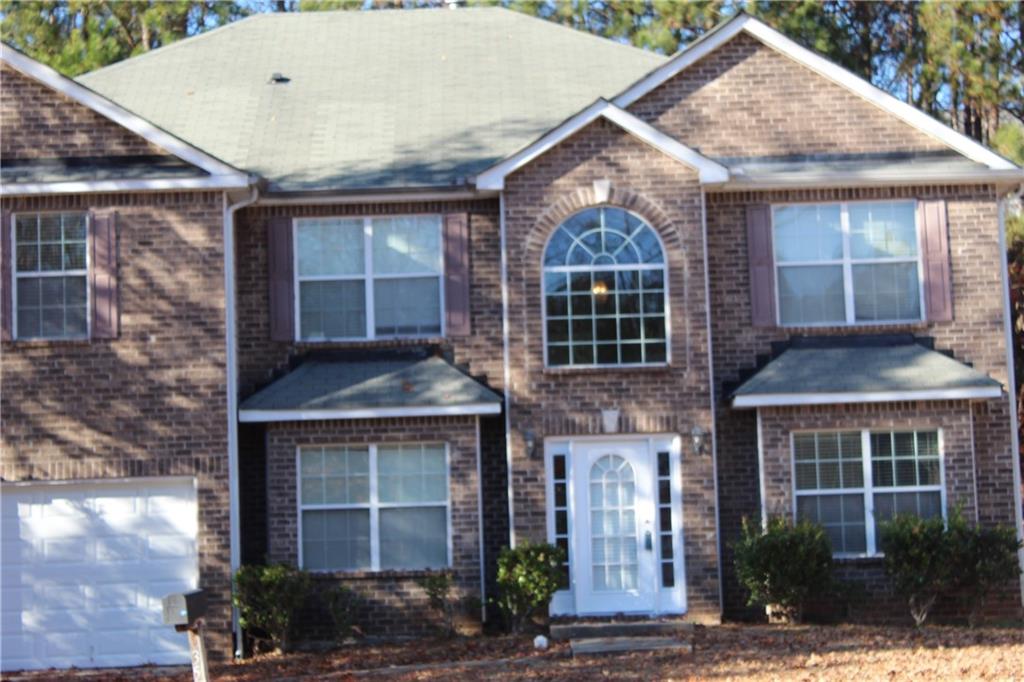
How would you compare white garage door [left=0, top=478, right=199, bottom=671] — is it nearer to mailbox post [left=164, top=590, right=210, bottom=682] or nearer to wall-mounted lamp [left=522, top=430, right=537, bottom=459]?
wall-mounted lamp [left=522, top=430, right=537, bottom=459]

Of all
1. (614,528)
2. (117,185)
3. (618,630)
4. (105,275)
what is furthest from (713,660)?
(117,185)

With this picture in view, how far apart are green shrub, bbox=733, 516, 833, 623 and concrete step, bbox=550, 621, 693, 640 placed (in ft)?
2.92

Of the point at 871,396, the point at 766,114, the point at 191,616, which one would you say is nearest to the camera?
the point at 191,616

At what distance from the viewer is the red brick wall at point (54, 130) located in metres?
16.6

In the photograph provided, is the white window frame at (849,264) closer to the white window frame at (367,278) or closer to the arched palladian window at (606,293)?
the arched palladian window at (606,293)

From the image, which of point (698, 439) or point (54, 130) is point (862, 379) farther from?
point (54, 130)

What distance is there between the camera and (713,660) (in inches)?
551

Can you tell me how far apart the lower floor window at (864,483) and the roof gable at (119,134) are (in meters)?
7.27

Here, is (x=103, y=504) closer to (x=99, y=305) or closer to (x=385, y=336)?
(x=99, y=305)

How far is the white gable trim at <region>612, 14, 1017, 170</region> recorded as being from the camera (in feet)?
58.2

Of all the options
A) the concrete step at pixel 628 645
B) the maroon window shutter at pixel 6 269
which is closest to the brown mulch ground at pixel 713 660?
the concrete step at pixel 628 645

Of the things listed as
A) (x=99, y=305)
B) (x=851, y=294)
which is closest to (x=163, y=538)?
(x=99, y=305)

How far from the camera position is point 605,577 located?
55.3 feet

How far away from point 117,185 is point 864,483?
907 centimetres
